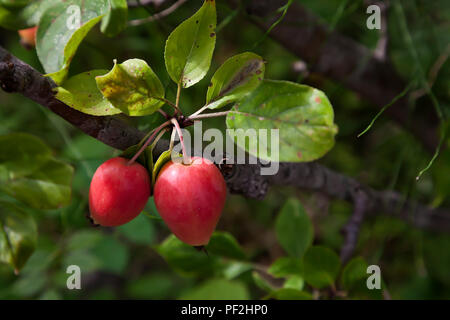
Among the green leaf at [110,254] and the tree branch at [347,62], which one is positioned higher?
the tree branch at [347,62]

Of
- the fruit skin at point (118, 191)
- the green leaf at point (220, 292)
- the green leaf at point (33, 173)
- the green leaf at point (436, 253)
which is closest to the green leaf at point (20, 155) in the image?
the green leaf at point (33, 173)

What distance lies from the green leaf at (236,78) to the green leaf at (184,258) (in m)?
0.32

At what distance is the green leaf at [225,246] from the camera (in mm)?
722

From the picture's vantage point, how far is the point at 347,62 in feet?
3.07

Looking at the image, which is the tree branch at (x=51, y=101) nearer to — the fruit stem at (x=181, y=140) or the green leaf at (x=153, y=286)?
the fruit stem at (x=181, y=140)

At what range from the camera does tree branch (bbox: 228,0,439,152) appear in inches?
33.3

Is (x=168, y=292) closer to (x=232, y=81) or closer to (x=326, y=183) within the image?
(x=326, y=183)

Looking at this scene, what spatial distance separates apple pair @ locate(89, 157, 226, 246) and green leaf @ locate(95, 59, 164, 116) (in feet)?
0.18

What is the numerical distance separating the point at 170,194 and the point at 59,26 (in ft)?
0.72

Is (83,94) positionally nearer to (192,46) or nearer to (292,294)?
(192,46)

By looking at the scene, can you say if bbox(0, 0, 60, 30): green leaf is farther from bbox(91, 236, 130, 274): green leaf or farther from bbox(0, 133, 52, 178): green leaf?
bbox(91, 236, 130, 274): green leaf
